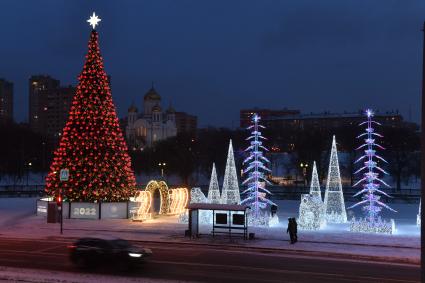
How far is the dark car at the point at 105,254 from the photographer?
19.5 metres

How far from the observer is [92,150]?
3775 cm

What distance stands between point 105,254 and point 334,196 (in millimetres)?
20348

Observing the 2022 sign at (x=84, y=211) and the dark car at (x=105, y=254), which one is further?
the 2022 sign at (x=84, y=211)

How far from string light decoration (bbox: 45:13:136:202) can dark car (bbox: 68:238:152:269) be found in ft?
59.0

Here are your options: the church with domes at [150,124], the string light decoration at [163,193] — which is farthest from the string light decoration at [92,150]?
the church with domes at [150,124]

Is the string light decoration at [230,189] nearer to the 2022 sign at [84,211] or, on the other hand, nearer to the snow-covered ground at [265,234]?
the snow-covered ground at [265,234]

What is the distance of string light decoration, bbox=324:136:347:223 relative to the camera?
35.1 meters

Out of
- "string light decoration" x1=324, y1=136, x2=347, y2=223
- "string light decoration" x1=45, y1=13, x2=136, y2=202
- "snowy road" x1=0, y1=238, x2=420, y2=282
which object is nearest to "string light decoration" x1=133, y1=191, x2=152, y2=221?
"string light decoration" x1=45, y1=13, x2=136, y2=202

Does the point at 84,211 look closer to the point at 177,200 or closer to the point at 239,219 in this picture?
the point at 177,200

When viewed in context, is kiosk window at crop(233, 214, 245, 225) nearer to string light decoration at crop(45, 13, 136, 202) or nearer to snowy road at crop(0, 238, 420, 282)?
snowy road at crop(0, 238, 420, 282)

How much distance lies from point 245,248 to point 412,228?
12.4 metres

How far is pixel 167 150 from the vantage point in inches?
3787

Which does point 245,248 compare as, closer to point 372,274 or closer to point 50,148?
point 372,274

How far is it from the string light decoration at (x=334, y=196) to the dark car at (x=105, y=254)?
18.1m
